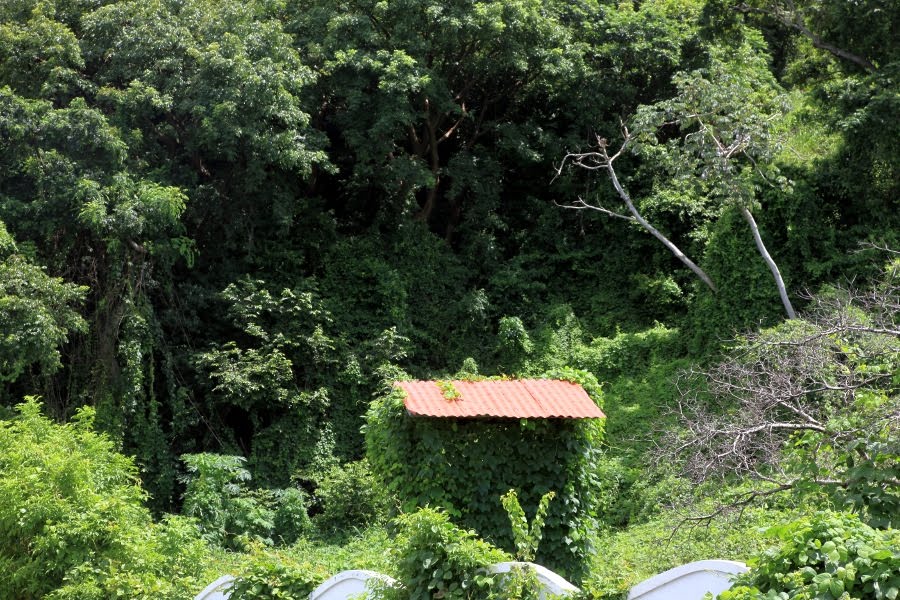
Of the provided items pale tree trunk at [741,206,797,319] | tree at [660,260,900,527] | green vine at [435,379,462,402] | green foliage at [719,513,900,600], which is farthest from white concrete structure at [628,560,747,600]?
pale tree trunk at [741,206,797,319]

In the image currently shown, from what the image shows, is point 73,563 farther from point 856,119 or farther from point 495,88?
point 495,88

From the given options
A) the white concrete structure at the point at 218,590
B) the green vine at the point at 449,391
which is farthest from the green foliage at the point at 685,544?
the white concrete structure at the point at 218,590

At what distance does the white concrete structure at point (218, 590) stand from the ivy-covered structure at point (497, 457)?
6.14 feet

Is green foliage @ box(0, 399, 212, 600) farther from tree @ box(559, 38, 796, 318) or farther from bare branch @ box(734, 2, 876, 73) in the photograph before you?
bare branch @ box(734, 2, 876, 73)

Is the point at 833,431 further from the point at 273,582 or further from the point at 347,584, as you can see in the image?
the point at 273,582

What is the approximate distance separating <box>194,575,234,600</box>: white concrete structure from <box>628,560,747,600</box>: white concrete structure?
2789 millimetres

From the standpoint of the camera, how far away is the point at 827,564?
3.44 meters

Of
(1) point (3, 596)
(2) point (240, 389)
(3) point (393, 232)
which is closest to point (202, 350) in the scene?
(2) point (240, 389)

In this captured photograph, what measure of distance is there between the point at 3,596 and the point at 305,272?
26.2ft

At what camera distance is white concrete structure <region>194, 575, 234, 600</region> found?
634 centimetres

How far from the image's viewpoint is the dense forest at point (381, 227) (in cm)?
1180

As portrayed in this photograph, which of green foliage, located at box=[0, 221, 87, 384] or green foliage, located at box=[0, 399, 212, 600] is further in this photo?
green foliage, located at box=[0, 221, 87, 384]

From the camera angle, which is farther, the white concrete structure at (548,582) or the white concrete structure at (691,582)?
the white concrete structure at (548,582)

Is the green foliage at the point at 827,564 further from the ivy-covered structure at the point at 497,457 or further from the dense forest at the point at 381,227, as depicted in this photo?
the dense forest at the point at 381,227
